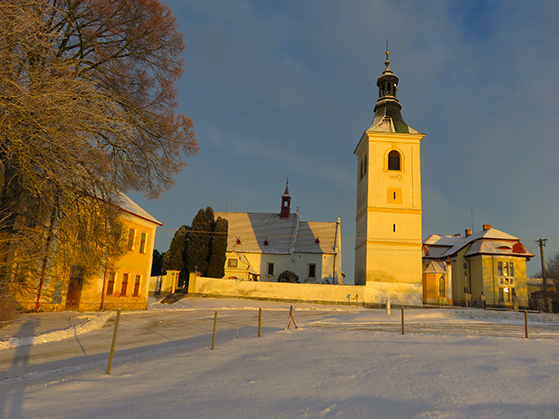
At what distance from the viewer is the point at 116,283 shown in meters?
25.2

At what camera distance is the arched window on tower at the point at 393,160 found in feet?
126

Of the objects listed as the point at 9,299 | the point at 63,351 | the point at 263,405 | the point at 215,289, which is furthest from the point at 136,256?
the point at 263,405

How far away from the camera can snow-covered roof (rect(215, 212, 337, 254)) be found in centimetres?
4759

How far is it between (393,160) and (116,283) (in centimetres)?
2765

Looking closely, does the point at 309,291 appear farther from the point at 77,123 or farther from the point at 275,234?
the point at 77,123

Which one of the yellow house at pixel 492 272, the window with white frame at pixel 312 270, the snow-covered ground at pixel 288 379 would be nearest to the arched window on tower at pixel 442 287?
the yellow house at pixel 492 272

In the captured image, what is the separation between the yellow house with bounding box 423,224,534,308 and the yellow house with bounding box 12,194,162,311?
3163cm

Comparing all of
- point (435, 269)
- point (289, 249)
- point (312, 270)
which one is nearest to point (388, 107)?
point (435, 269)

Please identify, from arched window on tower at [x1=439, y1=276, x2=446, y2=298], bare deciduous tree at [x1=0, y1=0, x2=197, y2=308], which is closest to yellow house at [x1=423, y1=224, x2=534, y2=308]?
arched window on tower at [x1=439, y1=276, x2=446, y2=298]

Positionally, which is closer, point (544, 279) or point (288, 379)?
point (288, 379)

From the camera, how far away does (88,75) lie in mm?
13023

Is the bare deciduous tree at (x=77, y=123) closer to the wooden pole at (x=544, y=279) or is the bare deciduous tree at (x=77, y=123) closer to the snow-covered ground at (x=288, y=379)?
the snow-covered ground at (x=288, y=379)

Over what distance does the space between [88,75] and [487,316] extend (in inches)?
1077

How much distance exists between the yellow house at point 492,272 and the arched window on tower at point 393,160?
13916mm
